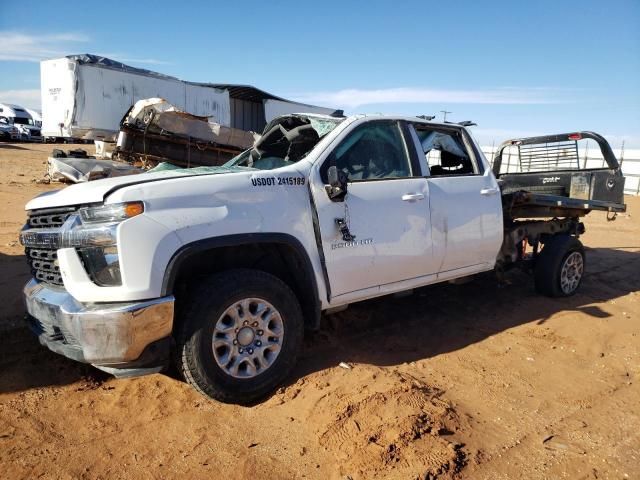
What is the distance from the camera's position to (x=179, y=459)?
109 inches

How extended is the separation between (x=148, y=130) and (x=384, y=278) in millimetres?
11390

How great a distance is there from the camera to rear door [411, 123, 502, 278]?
4.34 metres

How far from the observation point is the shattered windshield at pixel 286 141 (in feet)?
13.7

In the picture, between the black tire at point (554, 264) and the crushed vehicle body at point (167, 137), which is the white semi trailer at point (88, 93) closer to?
the crushed vehicle body at point (167, 137)

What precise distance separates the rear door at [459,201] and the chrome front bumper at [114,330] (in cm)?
237

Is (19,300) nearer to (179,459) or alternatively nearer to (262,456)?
(179,459)

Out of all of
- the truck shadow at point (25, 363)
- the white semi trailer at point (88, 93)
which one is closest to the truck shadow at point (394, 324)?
the truck shadow at point (25, 363)

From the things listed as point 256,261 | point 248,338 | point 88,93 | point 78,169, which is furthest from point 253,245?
point 88,93

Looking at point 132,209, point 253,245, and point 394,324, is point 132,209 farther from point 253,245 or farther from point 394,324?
point 394,324

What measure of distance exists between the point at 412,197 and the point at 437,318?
1.61 meters

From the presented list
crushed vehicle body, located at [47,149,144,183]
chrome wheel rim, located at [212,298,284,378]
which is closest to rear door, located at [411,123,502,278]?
chrome wheel rim, located at [212,298,284,378]

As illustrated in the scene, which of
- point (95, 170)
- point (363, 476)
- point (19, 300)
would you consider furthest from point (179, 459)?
point (95, 170)

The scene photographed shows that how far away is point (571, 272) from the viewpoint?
6.00m

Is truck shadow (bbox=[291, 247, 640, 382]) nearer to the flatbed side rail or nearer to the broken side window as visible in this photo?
the broken side window
